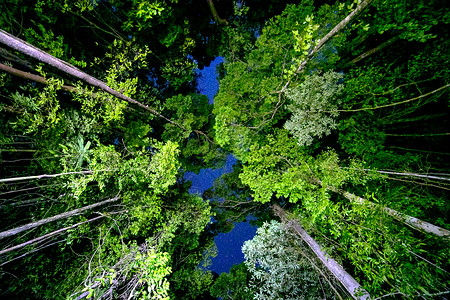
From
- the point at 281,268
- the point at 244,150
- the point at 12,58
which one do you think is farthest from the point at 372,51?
the point at 12,58

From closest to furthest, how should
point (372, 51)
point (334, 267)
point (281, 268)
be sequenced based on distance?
point (334, 267), point (372, 51), point (281, 268)

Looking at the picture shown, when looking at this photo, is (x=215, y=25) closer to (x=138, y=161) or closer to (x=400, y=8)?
(x=400, y=8)

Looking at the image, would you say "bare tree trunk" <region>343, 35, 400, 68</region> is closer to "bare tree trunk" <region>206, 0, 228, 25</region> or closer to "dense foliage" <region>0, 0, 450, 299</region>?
"dense foliage" <region>0, 0, 450, 299</region>

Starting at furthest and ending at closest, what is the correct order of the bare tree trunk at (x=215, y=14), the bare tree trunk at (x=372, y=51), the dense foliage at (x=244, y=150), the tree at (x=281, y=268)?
the bare tree trunk at (x=215, y=14) < the tree at (x=281, y=268) < the bare tree trunk at (x=372, y=51) < the dense foliage at (x=244, y=150)

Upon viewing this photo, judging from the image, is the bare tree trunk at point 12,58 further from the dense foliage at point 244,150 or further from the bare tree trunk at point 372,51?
the bare tree trunk at point 372,51

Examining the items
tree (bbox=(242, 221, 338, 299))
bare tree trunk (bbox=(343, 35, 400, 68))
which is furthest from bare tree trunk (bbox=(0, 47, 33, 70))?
bare tree trunk (bbox=(343, 35, 400, 68))

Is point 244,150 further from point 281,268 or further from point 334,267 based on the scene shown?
point 281,268

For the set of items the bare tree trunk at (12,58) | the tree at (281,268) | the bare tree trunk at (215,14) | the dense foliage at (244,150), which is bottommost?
the tree at (281,268)

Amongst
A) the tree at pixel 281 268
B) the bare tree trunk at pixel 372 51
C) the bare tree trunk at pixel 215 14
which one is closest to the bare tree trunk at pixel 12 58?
the bare tree trunk at pixel 215 14

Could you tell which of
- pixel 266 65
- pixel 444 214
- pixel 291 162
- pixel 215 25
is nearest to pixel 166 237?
pixel 291 162
